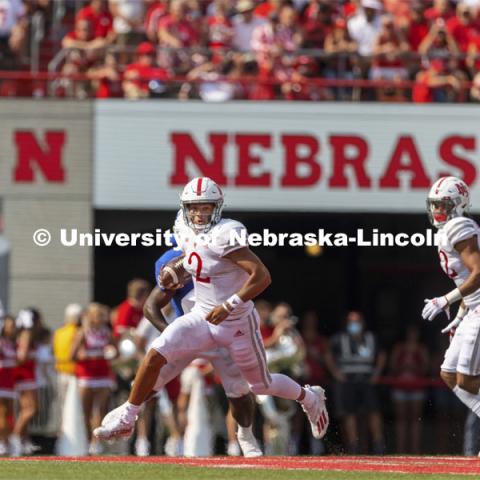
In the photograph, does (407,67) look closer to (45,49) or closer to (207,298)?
(45,49)

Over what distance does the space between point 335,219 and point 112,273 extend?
10.0 feet

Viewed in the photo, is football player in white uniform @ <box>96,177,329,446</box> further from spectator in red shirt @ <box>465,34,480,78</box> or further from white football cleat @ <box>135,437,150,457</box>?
spectator in red shirt @ <box>465,34,480,78</box>

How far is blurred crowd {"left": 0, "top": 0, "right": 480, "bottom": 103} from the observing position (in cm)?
1859

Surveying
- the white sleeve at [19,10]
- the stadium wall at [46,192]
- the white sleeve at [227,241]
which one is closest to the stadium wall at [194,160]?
the stadium wall at [46,192]

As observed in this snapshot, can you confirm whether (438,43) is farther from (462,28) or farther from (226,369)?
(226,369)

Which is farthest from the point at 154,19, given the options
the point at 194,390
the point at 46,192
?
the point at 194,390

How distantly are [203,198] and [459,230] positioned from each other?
176cm

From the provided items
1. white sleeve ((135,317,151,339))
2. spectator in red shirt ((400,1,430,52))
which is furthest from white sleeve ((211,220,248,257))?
spectator in red shirt ((400,1,430,52))

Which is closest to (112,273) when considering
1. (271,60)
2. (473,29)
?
(271,60)

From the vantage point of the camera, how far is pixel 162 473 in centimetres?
985

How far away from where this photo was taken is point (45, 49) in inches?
752

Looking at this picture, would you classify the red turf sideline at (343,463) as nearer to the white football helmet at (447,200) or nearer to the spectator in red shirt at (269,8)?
the white football helmet at (447,200)

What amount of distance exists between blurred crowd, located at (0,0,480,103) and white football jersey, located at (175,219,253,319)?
300 inches

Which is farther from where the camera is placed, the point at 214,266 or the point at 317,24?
the point at 317,24
